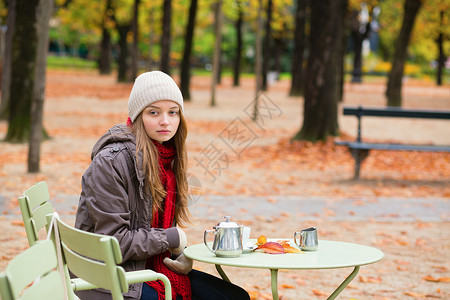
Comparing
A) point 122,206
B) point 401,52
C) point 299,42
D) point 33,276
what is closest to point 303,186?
point 122,206

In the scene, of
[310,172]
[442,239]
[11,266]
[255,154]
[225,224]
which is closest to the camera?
[11,266]

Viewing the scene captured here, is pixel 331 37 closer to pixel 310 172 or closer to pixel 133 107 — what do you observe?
pixel 310 172

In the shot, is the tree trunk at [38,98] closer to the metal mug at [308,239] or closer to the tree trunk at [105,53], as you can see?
the metal mug at [308,239]

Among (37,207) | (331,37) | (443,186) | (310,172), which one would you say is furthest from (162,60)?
(37,207)

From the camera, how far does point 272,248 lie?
11.8ft

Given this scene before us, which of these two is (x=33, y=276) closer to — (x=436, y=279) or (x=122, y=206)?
(x=122, y=206)

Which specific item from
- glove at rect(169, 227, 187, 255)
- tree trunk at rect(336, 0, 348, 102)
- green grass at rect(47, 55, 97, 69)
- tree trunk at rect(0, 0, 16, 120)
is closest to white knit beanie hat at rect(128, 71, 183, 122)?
glove at rect(169, 227, 187, 255)

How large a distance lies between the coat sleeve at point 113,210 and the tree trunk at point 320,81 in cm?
1200

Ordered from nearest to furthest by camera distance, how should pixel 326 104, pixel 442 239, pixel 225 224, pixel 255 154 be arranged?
1. pixel 225 224
2. pixel 442 239
3. pixel 255 154
4. pixel 326 104

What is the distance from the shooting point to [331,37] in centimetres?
1516

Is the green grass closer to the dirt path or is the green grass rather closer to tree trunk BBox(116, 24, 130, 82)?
tree trunk BBox(116, 24, 130, 82)

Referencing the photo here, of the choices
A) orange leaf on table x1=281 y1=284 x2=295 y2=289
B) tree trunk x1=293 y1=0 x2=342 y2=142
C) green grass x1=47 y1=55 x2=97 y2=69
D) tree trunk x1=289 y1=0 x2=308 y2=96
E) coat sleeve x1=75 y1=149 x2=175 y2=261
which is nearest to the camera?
coat sleeve x1=75 y1=149 x2=175 y2=261

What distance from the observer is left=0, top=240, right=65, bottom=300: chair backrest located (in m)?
2.19

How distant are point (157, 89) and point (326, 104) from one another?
12.0 metres
